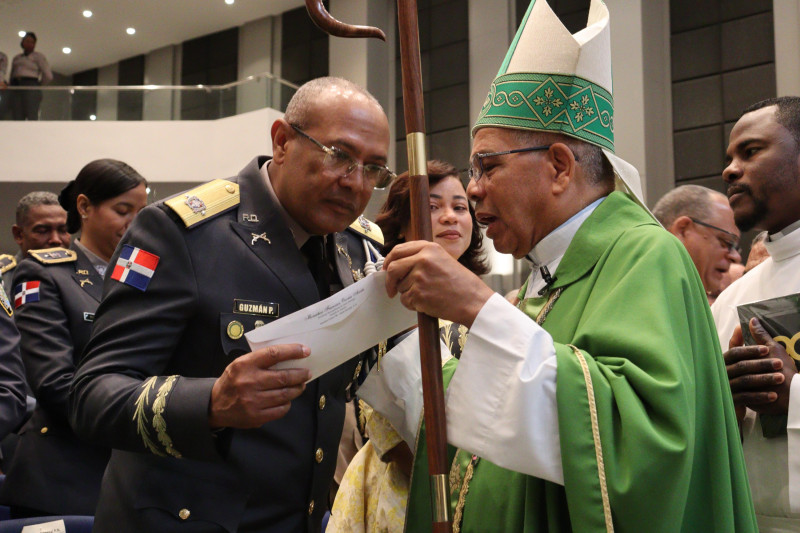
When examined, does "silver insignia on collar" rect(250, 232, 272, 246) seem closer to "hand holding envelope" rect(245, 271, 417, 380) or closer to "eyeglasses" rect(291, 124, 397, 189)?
"eyeglasses" rect(291, 124, 397, 189)

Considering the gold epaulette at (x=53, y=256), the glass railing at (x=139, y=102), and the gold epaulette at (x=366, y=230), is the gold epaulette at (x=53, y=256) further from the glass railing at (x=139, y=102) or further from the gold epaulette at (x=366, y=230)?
the glass railing at (x=139, y=102)

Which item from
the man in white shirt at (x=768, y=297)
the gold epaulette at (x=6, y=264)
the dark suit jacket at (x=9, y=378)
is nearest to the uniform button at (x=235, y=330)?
the dark suit jacket at (x=9, y=378)

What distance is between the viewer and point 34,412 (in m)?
3.08

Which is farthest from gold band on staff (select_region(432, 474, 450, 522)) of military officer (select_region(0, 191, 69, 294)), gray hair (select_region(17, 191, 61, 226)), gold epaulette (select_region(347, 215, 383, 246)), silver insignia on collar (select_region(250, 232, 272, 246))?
gray hair (select_region(17, 191, 61, 226))

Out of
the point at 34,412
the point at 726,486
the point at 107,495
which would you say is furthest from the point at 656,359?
the point at 34,412

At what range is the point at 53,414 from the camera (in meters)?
2.97

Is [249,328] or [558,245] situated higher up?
[558,245]

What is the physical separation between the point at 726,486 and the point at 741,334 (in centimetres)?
78

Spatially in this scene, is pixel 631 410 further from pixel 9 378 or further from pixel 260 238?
pixel 9 378

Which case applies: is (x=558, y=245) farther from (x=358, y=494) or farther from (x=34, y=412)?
(x=34, y=412)

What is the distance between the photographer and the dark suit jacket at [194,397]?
67.1 inches

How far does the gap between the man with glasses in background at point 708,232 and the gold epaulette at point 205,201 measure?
2720 millimetres

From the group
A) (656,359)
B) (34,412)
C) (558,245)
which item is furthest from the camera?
(34,412)

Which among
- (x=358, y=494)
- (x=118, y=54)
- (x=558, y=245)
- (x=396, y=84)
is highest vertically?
(x=118, y=54)
